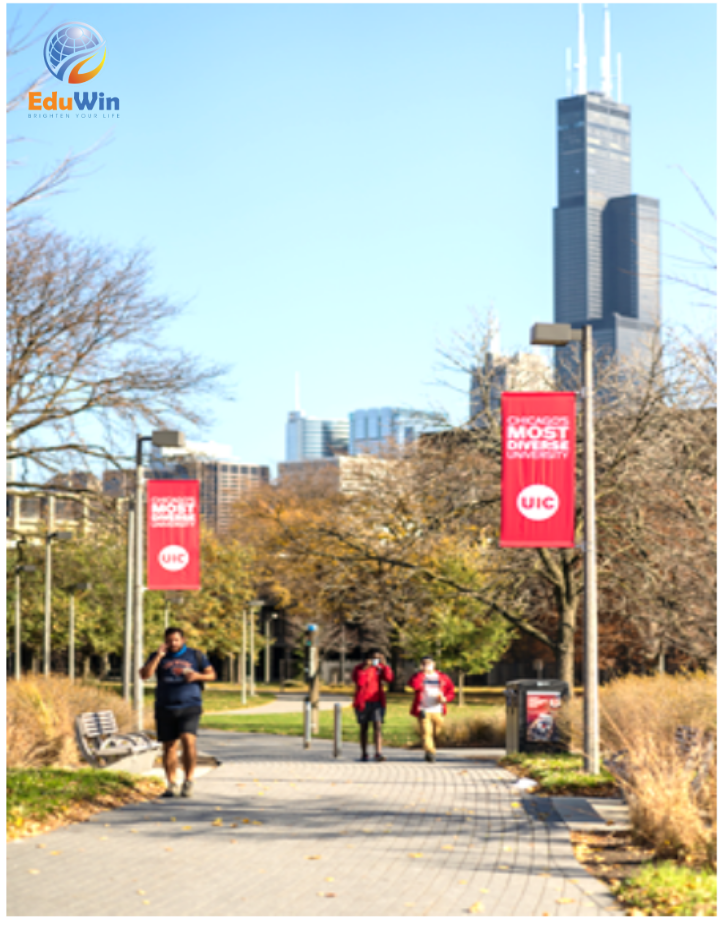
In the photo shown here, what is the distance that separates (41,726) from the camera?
15.3m

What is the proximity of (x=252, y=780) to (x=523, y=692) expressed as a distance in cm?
485

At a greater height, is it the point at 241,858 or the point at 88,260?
the point at 88,260

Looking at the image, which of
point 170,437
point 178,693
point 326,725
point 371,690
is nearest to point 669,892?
point 178,693

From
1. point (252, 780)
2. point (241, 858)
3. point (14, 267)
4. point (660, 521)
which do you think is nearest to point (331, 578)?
point (660, 521)

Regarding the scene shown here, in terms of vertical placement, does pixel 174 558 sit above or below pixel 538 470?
below

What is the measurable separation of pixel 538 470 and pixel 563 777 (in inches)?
138

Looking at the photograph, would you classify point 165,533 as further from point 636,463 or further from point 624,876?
point 624,876

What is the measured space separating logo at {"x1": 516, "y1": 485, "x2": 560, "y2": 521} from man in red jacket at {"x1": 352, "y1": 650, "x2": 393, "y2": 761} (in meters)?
4.49

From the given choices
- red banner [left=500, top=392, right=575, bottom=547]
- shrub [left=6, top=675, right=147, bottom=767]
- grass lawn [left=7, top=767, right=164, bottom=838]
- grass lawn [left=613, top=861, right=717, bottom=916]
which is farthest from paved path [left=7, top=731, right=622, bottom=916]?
red banner [left=500, top=392, right=575, bottom=547]

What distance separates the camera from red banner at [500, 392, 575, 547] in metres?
13.6

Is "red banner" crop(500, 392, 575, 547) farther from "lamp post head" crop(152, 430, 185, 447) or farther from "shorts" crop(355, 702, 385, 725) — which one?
"lamp post head" crop(152, 430, 185, 447)

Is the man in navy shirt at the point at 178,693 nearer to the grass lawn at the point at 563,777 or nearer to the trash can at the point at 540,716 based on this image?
the grass lawn at the point at 563,777

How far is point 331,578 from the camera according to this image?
998 inches

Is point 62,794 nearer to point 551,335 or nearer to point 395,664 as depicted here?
point 551,335
